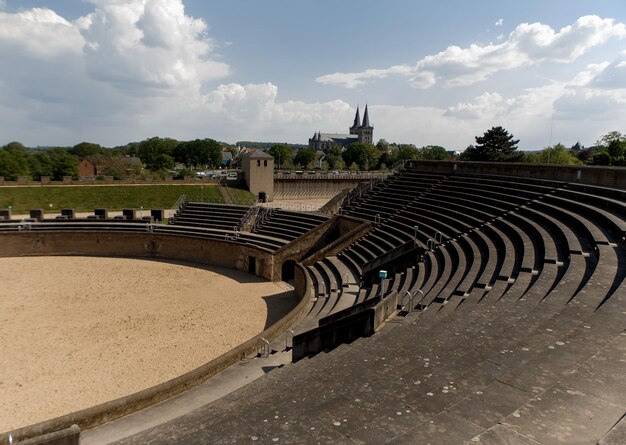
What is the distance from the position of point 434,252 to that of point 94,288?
753 inches

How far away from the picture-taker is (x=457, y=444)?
4.72 metres

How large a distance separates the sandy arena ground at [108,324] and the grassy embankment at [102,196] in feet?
40.6

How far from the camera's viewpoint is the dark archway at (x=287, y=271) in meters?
26.6

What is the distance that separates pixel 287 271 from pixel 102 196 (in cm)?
2665

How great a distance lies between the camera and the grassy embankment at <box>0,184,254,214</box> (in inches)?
1545

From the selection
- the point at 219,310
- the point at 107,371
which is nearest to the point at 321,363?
the point at 107,371

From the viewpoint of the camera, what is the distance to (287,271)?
2680cm

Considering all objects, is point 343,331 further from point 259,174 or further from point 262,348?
point 259,174

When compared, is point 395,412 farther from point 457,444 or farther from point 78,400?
point 78,400

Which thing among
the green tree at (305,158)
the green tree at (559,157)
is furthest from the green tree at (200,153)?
the green tree at (559,157)

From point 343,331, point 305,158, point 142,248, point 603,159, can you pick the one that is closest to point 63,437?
point 343,331

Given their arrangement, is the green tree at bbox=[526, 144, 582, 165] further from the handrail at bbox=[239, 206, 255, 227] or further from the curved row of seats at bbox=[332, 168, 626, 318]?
the handrail at bbox=[239, 206, 255, 227]

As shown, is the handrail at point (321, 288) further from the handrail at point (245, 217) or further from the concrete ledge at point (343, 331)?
the handrail at point (245, 217)

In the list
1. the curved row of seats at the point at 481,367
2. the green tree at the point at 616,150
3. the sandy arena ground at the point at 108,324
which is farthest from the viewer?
the green tree at the point at 616,150
